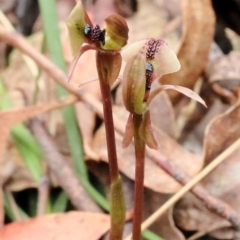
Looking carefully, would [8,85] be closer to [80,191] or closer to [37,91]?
[37,91]

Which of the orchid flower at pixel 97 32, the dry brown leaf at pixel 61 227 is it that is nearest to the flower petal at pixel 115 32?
the orchid flower at pixel 97 32

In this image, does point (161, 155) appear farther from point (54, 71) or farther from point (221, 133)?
point (54, 71)

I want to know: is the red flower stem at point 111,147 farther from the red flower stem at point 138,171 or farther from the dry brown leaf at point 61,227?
the dry brown leaf at point 61,227

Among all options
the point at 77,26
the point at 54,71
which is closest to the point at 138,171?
the point at 77,26

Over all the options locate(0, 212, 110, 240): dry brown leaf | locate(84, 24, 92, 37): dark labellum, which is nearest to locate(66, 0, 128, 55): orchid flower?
locate(84, 24, 92, 37): dark labellum

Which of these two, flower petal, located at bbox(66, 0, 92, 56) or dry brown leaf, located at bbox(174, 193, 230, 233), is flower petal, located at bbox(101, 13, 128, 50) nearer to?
flower petal, located at bbox(66, 0, 92, 56)

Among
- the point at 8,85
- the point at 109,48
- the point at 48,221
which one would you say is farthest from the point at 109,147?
the point at 8,85
